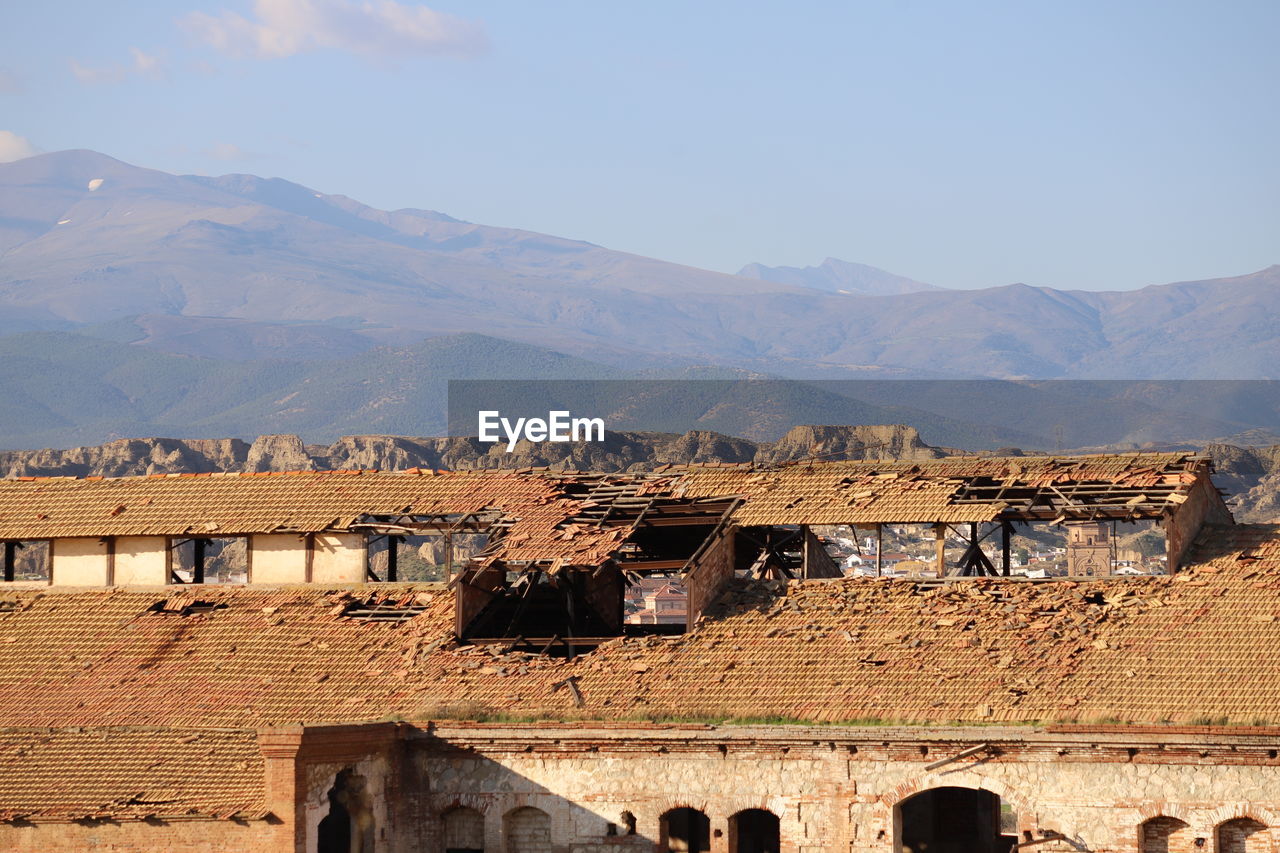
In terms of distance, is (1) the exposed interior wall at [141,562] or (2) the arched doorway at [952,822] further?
(1) the exposed interior wall at [141,562]

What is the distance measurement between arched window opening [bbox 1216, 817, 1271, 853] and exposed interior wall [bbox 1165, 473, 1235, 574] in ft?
25.3

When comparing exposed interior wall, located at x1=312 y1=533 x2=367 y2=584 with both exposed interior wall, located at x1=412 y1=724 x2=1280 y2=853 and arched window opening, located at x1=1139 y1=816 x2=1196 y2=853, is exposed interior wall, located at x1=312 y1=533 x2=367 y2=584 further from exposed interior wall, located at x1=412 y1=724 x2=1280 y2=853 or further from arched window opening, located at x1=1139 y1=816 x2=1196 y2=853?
arched window opening, located at x1=1139 y1=816 x2=1196 y2=853

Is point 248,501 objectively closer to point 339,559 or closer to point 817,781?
point 339,559

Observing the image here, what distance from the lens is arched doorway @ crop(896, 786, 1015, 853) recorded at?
42.4m

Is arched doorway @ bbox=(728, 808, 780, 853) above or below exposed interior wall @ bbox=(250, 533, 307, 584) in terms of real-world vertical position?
below

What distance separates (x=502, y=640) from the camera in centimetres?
4266

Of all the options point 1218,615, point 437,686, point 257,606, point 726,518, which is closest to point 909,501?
point 726,518

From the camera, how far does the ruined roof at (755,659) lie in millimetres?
38031

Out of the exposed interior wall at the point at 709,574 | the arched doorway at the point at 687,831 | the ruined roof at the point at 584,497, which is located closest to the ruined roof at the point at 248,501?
the ruined roof at the point at 584,497

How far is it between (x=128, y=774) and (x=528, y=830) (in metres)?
7.84

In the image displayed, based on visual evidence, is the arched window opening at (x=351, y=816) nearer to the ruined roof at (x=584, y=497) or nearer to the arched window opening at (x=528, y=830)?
the arched window opening at (x=528, y=830)

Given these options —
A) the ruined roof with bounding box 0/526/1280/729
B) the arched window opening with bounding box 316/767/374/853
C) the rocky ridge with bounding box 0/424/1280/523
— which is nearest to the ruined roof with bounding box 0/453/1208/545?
the ruined roof with bounding box 0/526/1280/729

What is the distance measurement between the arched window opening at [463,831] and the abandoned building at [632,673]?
0.06 meters

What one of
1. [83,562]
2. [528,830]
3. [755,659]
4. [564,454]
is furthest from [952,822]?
[564,454]
